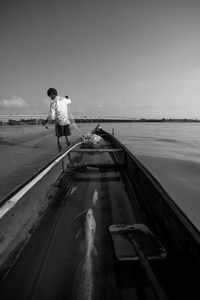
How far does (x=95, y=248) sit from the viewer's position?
2.45 metres

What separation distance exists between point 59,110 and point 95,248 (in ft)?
19.9

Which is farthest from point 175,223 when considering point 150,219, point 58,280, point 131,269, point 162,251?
point 58,280

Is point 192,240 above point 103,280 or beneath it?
above

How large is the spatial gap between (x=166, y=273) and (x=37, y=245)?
5.09ft

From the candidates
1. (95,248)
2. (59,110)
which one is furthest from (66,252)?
(59,110)

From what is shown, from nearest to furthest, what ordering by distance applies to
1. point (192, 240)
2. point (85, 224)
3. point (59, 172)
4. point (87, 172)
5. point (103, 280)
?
1. point (192, 240)
2. point (103, 280)
3. point (85, 224)
4. point (59, 172)
5. point (87, 172)

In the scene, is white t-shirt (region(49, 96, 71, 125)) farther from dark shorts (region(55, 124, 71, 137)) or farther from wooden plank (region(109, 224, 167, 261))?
wooden plank (region(109, 224, 167, 261))

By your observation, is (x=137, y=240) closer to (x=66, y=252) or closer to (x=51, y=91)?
(x=66, y=252)

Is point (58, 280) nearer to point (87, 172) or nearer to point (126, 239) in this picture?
point (126, 239)

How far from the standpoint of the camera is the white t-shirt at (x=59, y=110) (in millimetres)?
7512

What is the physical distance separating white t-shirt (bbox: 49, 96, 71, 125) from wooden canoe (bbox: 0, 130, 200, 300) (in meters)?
4.27

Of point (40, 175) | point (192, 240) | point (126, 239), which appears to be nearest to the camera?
point (192, 240)

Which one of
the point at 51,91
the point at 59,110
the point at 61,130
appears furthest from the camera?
the point at 61,130

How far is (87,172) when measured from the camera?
567 cm
